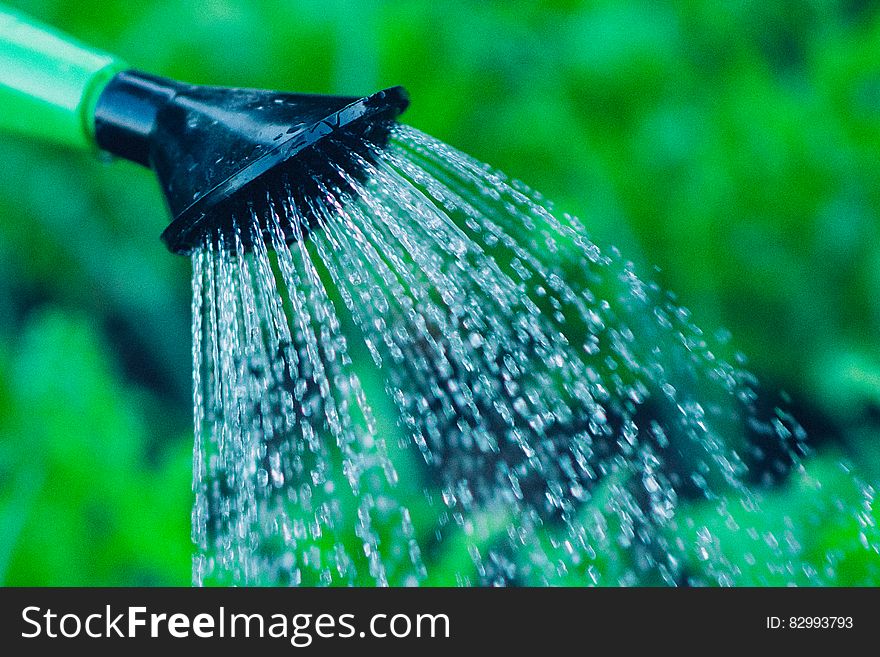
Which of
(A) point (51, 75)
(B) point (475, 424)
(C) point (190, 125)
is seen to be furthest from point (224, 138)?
(B) point (475, 424)

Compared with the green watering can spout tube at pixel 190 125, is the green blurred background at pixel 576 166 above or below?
above

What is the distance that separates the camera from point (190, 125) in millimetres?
666

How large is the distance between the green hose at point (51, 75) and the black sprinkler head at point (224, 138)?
1cm

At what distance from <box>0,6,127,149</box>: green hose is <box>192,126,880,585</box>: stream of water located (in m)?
0.19

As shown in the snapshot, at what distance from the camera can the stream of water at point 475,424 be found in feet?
2.73

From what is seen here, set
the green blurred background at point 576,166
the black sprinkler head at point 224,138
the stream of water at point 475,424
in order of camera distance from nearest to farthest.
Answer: the black sprinkler head at point 224,138
the stream of water at point 475,424
the green blurred background at point 576,166

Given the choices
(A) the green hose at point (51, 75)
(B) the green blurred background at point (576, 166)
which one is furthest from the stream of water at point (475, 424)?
(A) the green hose at point (51, 75)

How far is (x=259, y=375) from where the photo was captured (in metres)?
0.92

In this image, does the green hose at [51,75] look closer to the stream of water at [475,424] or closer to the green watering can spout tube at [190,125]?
the green watering can spout tube at [190,125]

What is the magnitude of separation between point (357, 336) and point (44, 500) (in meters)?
0.39

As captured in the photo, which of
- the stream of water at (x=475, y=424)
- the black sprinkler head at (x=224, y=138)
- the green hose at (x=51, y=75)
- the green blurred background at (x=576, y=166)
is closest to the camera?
the black sprinkler head at (x=224, y=138)

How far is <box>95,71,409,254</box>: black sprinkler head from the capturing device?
1.95 ft

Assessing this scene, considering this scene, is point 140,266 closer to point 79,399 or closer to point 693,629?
point 79,399

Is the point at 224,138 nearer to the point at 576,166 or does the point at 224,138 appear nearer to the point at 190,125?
the point at 190,125
